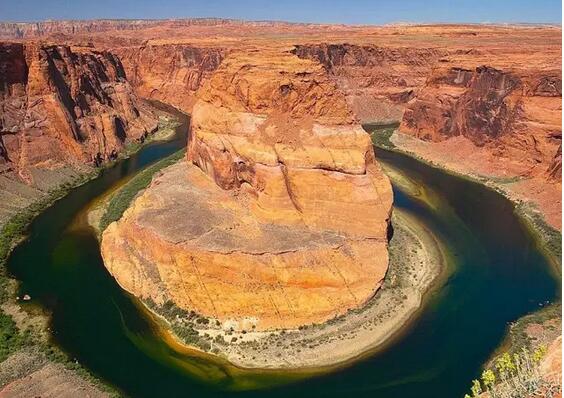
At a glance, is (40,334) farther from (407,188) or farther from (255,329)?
(407,188)

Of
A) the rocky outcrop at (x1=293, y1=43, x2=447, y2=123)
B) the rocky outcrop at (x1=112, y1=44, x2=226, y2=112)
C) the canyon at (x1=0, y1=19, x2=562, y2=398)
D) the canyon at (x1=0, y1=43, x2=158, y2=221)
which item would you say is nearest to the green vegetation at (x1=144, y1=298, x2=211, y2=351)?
the canyon at (x1=0, y1=19, x2=562, y2=398)

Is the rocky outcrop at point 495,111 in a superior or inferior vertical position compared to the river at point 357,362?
superior

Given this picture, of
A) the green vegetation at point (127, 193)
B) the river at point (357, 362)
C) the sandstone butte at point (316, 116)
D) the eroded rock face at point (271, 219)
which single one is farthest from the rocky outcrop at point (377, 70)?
the eroded rock face at point (271, 219)

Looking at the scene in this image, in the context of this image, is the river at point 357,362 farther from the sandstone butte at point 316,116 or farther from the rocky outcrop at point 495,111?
the rocky outcrop at point 495,111

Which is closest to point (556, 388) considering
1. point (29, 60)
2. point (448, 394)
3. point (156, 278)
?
point (448, 394)

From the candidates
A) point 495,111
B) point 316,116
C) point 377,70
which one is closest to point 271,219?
point 316,116
